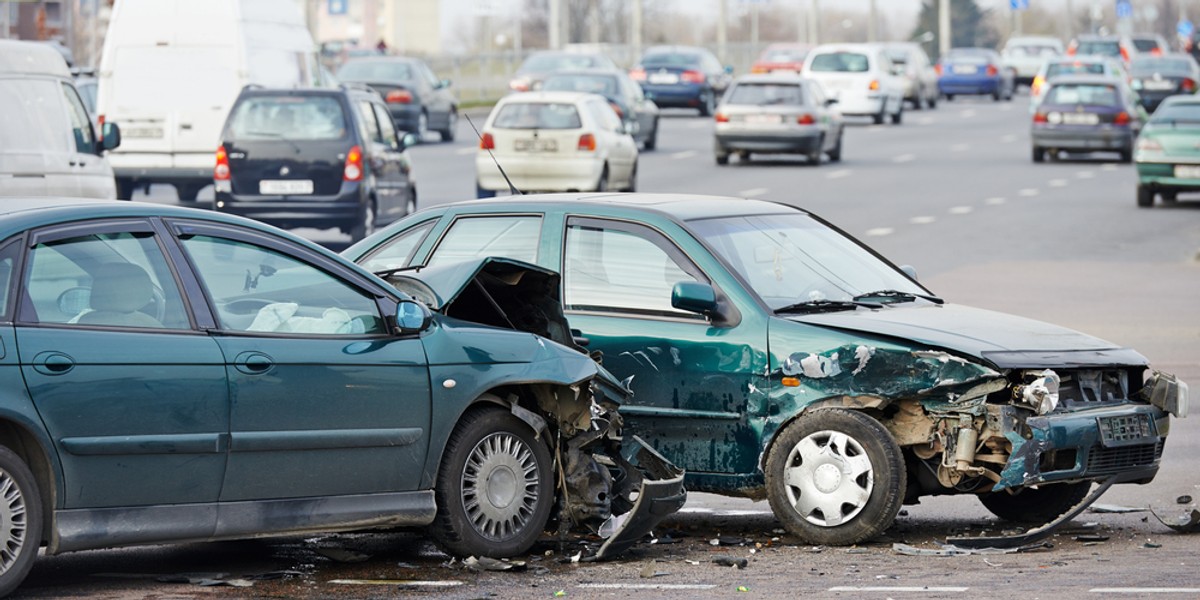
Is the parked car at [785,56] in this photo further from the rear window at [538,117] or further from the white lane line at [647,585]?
the white lane line at [647,585]

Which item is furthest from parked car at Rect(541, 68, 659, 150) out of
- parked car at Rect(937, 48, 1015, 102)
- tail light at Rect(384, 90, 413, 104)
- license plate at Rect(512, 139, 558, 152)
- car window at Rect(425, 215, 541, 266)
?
car window at Rect(425, 215, 541, 266)

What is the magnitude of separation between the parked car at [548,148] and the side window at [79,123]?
922cm

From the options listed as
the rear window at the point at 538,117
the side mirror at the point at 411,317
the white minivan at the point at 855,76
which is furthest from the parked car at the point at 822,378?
the white minivan at the point at 855,76

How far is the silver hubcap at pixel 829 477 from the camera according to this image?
26.7ft

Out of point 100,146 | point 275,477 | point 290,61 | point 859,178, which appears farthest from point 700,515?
point 859,178

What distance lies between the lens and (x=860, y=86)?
155 feet

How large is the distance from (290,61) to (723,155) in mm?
9024

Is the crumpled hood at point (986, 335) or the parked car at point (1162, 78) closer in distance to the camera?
the crumpled hood at point (986, 335)

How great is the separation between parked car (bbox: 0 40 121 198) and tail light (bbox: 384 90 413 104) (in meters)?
21.7

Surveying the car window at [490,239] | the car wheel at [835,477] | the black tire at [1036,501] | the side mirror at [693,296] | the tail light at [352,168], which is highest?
the car window at [490,239]

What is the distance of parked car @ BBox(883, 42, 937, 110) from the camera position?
54.9 metres

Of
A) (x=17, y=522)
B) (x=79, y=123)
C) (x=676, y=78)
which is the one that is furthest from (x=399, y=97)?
(x=17, y=522)

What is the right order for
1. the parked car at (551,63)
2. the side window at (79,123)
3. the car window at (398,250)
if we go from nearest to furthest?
the car window at (398,250) < the side window at (79,123) < the parked car at (551,63)

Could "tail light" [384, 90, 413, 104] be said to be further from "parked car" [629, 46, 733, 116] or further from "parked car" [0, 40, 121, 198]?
"parked car" [0, 40, 121, 198]
